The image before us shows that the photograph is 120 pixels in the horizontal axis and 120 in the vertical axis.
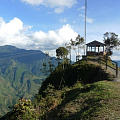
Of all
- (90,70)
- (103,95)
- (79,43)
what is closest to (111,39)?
(79,43)

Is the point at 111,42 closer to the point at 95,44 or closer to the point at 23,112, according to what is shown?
the point at 95,44

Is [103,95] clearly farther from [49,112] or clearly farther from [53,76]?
[53,76]

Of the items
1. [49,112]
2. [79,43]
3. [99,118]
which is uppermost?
[79,43]

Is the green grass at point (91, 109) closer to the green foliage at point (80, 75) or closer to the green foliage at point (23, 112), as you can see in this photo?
the green foliage at point (23, 112)

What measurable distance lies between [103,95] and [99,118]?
374 cm

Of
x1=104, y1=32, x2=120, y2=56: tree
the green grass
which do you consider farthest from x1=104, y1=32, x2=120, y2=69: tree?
the green grass

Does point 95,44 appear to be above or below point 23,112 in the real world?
above

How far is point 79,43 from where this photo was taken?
144ft

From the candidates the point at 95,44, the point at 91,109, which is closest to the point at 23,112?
the point at 91,109

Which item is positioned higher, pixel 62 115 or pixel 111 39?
pixel 111 39

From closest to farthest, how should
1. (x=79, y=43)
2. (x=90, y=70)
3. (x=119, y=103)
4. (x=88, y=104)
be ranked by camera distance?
(x=119, y=103), (x=88, y=104), (x=90, y=70), (x=79, y=43)

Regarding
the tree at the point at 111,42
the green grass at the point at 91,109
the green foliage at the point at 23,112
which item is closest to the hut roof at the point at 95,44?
the tree at the point at 111,42

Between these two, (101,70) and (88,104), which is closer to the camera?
(88,104)

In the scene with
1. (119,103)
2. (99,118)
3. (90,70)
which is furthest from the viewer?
(90,70)
